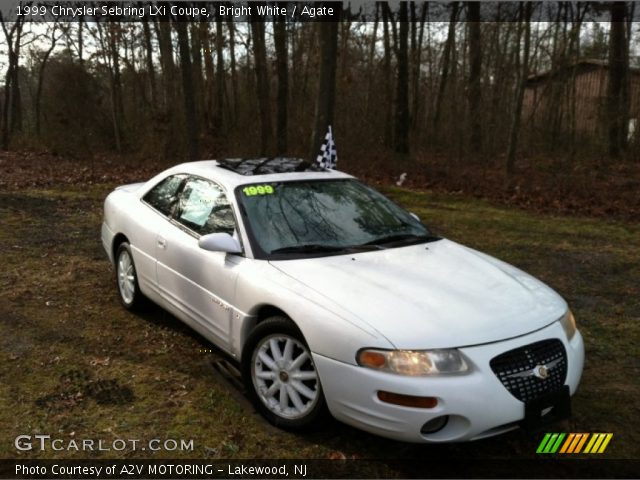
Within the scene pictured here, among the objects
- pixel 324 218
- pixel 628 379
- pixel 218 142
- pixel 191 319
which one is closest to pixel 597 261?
pixel 628 379

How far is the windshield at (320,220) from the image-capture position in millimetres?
3861

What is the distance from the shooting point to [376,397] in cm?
287

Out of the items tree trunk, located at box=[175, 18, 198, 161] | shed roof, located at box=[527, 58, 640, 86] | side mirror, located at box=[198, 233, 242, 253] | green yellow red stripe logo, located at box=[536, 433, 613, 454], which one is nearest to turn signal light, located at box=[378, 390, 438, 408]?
green yellow red stripe logo, located at box=[536, 433, 613, 454]

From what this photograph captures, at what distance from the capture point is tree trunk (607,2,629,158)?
16.2 metres

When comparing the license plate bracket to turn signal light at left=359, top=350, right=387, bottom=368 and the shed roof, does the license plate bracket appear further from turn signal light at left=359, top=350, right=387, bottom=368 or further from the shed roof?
the shed roof

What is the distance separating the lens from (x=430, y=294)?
128 inches

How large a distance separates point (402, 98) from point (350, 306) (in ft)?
57.2

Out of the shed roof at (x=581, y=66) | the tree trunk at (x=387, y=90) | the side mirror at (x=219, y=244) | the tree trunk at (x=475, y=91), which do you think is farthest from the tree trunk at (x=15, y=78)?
the side mirror at (x=219, y=244)

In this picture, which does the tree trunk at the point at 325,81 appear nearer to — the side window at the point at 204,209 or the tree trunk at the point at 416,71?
the side window at the point at 204,209

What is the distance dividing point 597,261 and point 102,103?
842 inches

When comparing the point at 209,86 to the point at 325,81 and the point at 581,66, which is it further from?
the point at 581,66

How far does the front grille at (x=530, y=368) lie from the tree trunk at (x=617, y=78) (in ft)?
49.3

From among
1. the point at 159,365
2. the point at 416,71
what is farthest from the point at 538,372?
the point at 416,71

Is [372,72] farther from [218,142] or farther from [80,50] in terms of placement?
[80,50]
